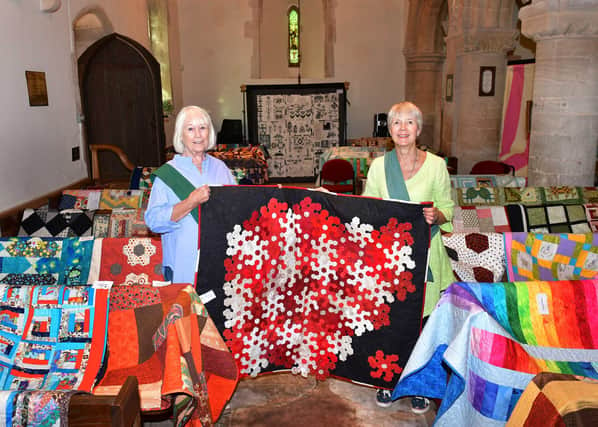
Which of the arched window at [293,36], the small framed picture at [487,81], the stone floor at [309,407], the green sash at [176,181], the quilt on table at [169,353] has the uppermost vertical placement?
the arched window at [293,36]

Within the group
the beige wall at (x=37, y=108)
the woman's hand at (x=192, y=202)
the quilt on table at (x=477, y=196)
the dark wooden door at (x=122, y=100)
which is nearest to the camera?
the woman's hand at (x=192, y=202)

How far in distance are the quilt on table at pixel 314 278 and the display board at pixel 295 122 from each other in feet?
30.0

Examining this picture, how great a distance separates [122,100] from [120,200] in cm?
229

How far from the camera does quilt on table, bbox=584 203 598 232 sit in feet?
13.3

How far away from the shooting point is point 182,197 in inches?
109

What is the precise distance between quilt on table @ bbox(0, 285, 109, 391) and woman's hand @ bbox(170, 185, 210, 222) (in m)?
0.57

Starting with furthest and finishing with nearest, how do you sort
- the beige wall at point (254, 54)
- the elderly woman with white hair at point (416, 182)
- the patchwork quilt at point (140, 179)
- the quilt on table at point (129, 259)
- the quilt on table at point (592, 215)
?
the beige wall at point (254, 54) < the patchwork quilt at point (140, 179) < the quilt on table at point (592, 215) < the quilt on table at point (129, 259) < the elderly woman with white hair at point (416, 182)

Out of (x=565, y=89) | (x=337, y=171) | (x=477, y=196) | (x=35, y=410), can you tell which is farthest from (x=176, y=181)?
(x=337, y=171)

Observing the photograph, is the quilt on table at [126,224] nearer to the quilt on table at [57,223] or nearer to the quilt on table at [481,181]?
the quilt on table at [57,223]

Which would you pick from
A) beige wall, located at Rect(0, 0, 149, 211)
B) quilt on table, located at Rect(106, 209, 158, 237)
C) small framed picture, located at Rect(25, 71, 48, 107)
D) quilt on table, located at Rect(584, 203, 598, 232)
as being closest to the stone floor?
quilt on table, located at Rect(106, 209, 158, 237)

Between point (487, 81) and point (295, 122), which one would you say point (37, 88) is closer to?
point (487, 81)

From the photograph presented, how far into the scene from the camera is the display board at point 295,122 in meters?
11.9

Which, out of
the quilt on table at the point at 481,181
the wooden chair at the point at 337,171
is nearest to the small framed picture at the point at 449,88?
the wooden chair at the point at 337,171

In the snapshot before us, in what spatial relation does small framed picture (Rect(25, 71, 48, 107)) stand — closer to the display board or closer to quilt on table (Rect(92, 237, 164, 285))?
quilt on table (Rect(92, 237, 164, 285))
